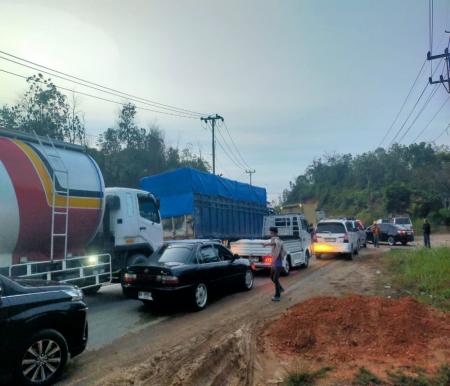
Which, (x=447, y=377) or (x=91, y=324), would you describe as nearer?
(x=447, y=377)

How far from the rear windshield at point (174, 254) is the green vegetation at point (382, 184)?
141 ft

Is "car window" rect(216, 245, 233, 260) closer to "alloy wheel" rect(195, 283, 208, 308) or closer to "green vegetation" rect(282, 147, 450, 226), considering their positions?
"alloy wheel" rect(195, 283, 208, 308)

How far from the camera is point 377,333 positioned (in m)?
6.07

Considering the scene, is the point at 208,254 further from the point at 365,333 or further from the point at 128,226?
the point at 365,333

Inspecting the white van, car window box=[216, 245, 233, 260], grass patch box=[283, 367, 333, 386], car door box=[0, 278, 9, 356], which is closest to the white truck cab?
car window box=[216, 245, 233, 260]

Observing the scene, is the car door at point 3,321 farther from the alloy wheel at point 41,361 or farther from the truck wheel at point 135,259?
the truck wheel at point 135,259

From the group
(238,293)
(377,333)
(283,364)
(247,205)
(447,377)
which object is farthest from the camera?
(247,205)

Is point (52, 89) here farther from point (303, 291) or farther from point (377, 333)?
point (377, 333)

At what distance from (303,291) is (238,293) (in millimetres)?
1763

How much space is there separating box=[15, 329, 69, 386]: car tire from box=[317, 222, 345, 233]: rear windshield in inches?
617

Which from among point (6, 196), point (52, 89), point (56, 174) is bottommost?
point (6, 196)

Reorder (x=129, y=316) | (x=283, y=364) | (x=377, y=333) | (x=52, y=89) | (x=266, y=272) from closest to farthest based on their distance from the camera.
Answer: (x=283, y=364) → (x=377, y=333) → (x=129, y=316) → (x=266, y=272) → (x=52, y=89)

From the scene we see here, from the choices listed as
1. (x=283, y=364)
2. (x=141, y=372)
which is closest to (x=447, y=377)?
(x=283, y=364)

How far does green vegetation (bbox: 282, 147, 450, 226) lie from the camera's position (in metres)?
48.1
